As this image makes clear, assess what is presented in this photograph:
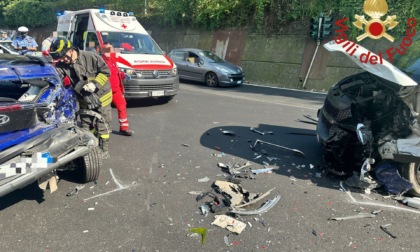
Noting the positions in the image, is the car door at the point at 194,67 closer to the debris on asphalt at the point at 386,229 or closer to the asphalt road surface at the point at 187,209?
the asphalt road surface at the point at 187,209

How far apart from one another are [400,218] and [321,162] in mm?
1603

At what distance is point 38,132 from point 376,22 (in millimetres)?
16023

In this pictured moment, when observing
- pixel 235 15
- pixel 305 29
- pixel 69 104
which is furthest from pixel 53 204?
pixel 235 15

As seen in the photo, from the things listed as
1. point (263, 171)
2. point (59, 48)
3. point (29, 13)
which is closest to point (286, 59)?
point (263, 171)

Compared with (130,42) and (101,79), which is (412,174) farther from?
→ (130,42)

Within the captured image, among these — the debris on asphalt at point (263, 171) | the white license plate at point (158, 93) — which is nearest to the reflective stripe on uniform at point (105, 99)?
the debris on asphalt at point (263, 171)

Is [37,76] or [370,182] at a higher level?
[37,76]

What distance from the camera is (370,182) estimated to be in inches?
156

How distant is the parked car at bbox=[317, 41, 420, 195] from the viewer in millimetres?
3521

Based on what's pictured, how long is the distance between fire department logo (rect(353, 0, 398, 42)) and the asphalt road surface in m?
11.5

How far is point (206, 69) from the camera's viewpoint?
13.5 metres

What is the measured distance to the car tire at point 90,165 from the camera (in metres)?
3.81

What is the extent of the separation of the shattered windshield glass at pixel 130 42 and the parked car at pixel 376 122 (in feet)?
18.9

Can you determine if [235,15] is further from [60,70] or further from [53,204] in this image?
[53,204]
